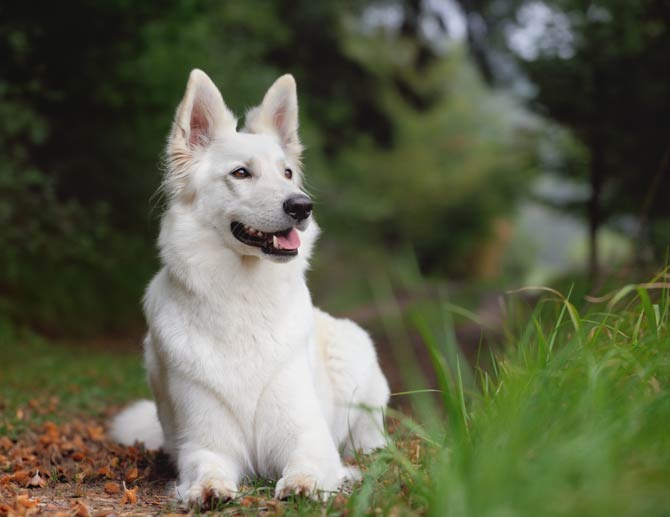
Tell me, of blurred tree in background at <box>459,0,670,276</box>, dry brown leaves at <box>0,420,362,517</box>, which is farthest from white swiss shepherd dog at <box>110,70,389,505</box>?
blurred tree in background at <box>459,0,670,276</box>

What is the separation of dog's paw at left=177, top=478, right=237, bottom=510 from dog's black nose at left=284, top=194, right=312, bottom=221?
4.26ft

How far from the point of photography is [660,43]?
30.5 feet

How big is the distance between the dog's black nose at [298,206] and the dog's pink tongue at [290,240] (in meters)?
0.11

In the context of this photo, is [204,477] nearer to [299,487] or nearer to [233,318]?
[299,487]

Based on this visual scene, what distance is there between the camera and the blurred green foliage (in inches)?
333

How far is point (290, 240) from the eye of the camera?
3.63m

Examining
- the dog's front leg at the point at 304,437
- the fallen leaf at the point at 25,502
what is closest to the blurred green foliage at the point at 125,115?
the dog's front leg at the point at 304,437

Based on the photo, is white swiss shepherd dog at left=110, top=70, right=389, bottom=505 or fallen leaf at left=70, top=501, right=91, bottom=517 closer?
fallen leaf at left=70, top=501, right=91, bottom=517

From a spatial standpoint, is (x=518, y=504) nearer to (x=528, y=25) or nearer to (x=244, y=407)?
(x=244, y=407)

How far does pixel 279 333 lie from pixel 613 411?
170 centimetres

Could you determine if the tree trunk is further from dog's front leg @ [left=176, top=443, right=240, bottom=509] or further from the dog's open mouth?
dog's front leg @ [left=176, top=443, right=240, bottom=509]

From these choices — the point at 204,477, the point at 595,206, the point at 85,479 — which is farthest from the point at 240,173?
the point at 595,206

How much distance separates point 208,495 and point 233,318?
2.94ft

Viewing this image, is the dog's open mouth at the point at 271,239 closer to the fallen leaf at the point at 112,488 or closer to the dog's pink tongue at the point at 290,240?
the dog's pink tongue at the point at 290,240
